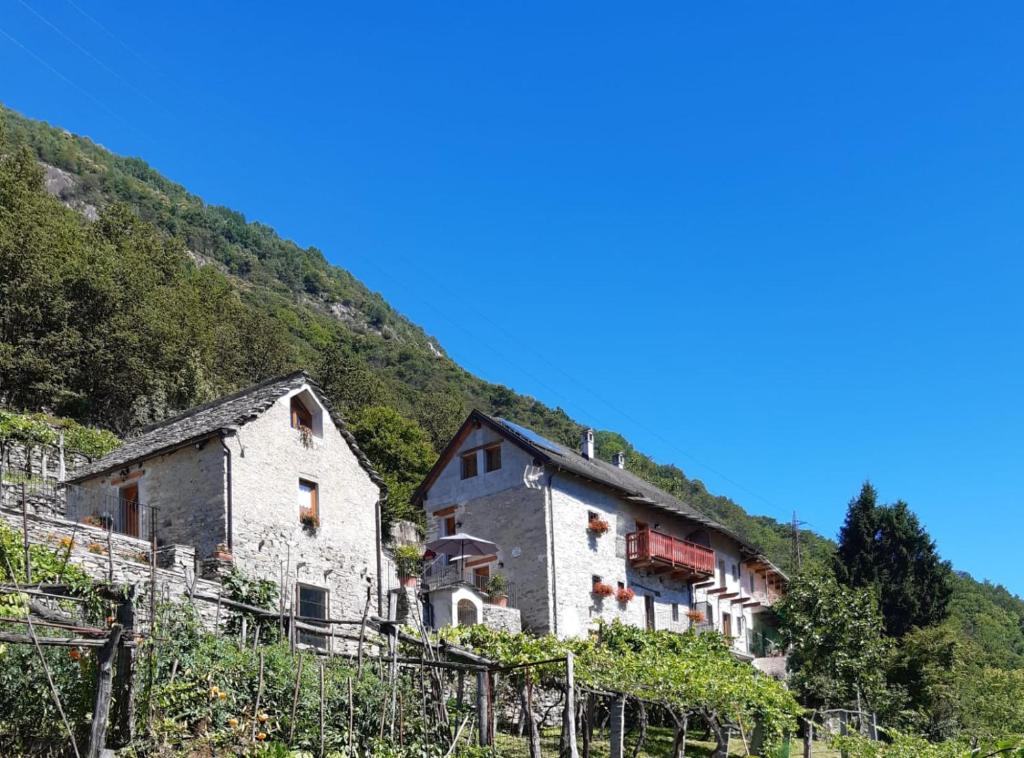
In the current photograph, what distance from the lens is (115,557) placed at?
72.0ft

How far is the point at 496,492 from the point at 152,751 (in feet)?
78.3

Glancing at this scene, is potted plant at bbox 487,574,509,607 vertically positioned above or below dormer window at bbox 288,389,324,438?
below

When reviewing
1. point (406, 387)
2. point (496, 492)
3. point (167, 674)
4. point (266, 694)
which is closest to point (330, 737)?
point (266, 694)

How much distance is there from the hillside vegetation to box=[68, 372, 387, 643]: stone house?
738 inches

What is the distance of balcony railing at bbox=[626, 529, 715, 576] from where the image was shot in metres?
39.6

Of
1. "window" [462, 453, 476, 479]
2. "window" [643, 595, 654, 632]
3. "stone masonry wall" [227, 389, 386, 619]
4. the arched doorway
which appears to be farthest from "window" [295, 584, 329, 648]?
"window" [643, 595, 654, 632]

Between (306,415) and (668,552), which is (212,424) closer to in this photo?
(306,415)

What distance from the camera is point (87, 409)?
156ft

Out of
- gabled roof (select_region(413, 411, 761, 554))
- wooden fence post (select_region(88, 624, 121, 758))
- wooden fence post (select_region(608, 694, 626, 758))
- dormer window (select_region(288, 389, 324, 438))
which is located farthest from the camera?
gabled roof (select_region(413, 411, 761, 554))

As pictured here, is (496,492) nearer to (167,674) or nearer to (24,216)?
(167,674)

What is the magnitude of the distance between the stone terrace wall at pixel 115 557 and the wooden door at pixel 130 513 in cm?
377

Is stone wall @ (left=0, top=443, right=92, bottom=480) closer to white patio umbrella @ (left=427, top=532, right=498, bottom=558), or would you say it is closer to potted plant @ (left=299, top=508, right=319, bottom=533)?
potted plant @ (left=299, top=508, right=319, bottom=533)

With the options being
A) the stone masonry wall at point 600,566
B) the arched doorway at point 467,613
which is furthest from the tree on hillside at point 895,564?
the arched doorway at point 467,613

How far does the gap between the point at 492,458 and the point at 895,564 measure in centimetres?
2386
